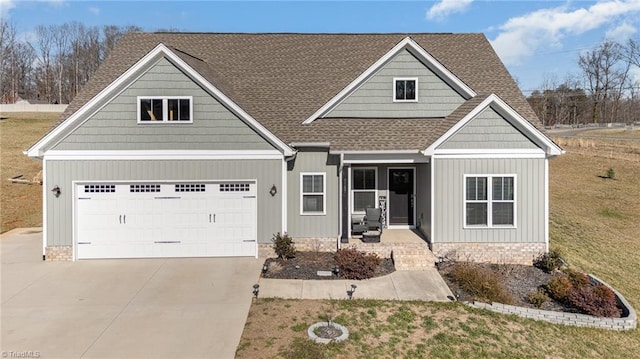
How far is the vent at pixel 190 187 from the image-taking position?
12.8 m

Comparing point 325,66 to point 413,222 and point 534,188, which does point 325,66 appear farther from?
point 534,188

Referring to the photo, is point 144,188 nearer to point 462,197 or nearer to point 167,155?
point 167,155

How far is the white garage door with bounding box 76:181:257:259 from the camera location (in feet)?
41.1

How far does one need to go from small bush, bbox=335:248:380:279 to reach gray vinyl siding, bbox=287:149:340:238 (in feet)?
6.47

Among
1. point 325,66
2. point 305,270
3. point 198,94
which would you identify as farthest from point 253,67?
point 305,270

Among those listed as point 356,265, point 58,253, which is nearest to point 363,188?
point 356,265

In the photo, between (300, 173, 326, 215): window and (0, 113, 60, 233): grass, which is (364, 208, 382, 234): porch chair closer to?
(300, 173, 326, 215): window

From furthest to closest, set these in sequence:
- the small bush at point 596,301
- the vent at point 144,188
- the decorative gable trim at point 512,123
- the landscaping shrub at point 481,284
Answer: the vent at point 144,188
the decorative gable trim at point 512,123
the landscaping shrub at point 481,284
the small bush at point 596,301

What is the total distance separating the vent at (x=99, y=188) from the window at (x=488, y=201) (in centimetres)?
1099

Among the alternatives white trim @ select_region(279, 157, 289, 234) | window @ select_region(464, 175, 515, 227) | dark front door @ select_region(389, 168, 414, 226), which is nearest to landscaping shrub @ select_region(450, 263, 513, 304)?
window @ select_region(464, 175, 515, 227)

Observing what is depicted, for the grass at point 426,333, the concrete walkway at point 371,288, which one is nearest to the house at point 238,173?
the concrete walkway at point 371,288

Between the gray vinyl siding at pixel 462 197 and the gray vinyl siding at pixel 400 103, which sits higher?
the gray vinyl siding at pixel 400 103

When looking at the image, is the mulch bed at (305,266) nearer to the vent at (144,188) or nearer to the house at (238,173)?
the house at (238,173)

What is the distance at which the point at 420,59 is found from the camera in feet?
45.6
